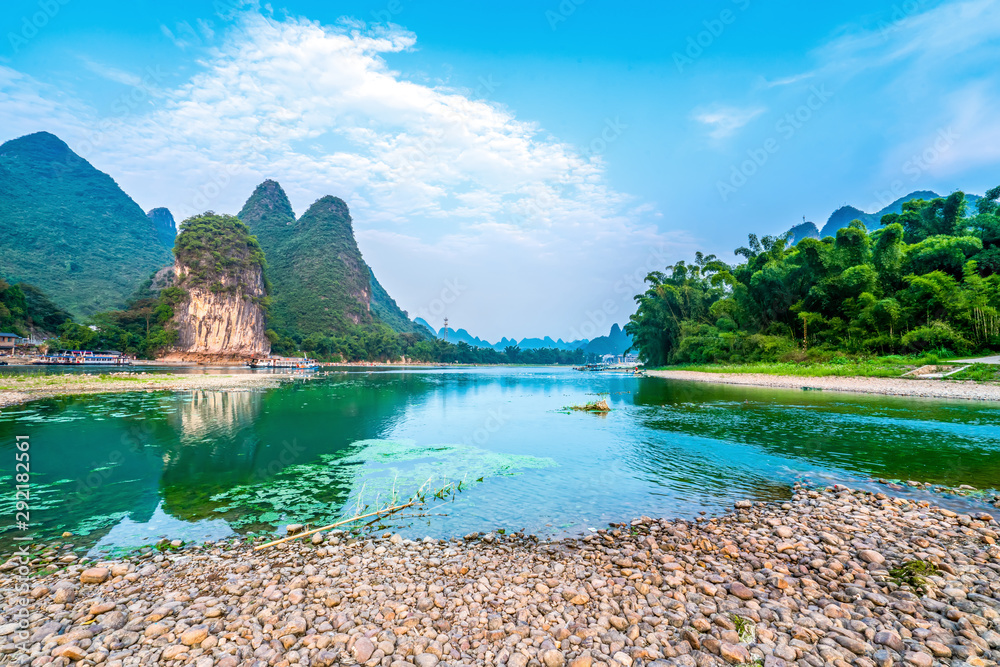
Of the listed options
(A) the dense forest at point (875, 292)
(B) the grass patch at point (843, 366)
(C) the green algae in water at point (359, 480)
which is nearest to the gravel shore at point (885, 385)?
(B) the grass patch at point (843, 366)

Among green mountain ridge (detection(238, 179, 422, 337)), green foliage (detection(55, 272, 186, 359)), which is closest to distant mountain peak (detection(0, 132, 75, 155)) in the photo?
green mountain ridge (detection(238, 179, 422, 337))

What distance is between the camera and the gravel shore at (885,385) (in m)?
21.7

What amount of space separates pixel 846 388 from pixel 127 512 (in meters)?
35.0

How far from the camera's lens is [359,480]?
9.88 metres

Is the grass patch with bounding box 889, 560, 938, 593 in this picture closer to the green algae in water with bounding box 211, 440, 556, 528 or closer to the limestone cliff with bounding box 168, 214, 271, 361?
the green algae in water with bounding box 211, 440, 556, 528

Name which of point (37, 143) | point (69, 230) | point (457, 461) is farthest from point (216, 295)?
point (37, 143)

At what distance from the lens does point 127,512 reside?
7.59 metres

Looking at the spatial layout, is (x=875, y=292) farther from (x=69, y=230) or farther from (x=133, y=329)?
(x=69, y=230)

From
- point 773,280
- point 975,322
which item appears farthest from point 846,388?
point 773,280

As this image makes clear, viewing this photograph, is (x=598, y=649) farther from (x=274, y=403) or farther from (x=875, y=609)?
(x=274, y=403)

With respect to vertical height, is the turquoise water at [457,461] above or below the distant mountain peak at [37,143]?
below

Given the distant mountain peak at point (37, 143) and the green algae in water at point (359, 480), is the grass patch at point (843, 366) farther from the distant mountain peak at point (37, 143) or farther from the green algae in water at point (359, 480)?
the distant mountain peak at point (37, 143)

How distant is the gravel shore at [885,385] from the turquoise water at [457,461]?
2.24 metres

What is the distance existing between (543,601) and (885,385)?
3185 centimetres
